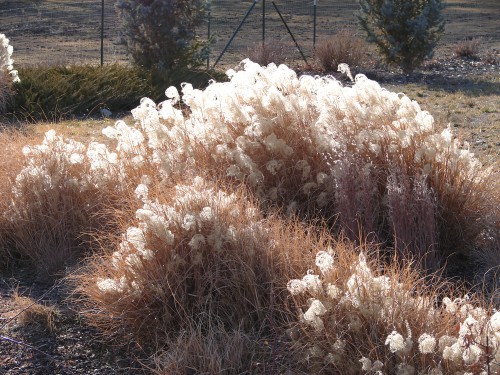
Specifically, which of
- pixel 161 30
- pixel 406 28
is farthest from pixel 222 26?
pixel 161 30

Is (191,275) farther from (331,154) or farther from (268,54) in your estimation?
(268,54)

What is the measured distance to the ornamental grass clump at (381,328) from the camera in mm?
3271

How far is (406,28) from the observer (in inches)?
659

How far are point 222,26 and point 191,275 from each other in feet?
78.0

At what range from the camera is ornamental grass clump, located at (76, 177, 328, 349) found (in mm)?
4090

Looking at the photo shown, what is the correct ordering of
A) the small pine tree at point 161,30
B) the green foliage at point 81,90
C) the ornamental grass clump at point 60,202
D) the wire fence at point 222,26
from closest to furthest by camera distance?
the ornamental grass clump at point 60,202 → the green foliage at point 81,90 → the small pine tree at point 161,30 → the wire fence at point 222,26

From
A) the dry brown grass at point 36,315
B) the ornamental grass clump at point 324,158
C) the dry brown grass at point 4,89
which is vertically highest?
the ornamental grass clump at point 324,158

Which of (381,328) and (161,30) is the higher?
(161,30)

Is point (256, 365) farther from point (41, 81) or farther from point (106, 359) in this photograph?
point (41, 81)

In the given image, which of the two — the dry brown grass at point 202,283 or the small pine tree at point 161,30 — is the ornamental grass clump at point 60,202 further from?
the small pine tree at point 161,30

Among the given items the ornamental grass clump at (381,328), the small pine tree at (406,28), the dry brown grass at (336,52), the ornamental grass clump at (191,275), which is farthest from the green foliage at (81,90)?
the ornamental grass clump at (381,328)

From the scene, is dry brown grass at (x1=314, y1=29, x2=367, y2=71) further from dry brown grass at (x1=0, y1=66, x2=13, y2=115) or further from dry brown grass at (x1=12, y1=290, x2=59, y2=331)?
dry brown grass at (x1=12, y1=290, x2=59, y2=331)

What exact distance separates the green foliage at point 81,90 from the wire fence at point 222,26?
6.28m

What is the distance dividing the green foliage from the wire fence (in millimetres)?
6282
